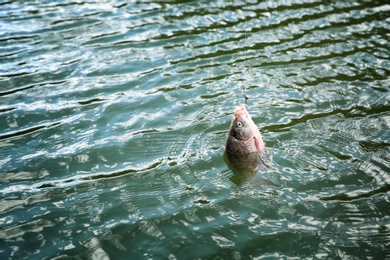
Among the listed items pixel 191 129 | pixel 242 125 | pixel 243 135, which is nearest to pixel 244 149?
pixel 243 135

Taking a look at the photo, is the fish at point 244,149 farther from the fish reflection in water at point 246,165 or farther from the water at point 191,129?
the water at point 191,129

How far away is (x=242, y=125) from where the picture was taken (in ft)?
18.2

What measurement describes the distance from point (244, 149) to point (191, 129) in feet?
3.98

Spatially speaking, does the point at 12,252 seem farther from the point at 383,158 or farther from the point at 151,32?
the point at 151,32

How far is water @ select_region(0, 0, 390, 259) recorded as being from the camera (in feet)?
15.7

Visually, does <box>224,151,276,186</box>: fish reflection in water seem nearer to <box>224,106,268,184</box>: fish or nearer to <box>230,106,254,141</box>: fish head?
<box>224,106,268,184</box>: fish

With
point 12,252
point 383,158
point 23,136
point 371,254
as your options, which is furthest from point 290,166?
point 23,136

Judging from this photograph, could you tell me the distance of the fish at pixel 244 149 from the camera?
557 centimetres

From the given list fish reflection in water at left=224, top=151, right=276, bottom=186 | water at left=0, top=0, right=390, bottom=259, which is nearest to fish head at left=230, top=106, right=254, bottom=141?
fish reflection in water at left=224, top=151, right=276, bottom=186

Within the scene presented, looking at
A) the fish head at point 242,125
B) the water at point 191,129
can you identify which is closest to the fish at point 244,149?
the fish head at point 242,125

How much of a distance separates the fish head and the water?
0.53 meters

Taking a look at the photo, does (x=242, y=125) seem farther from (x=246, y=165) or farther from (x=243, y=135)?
(x=246, y=165)

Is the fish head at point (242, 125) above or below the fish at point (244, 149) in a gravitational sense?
above

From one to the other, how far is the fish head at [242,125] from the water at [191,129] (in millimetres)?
530
